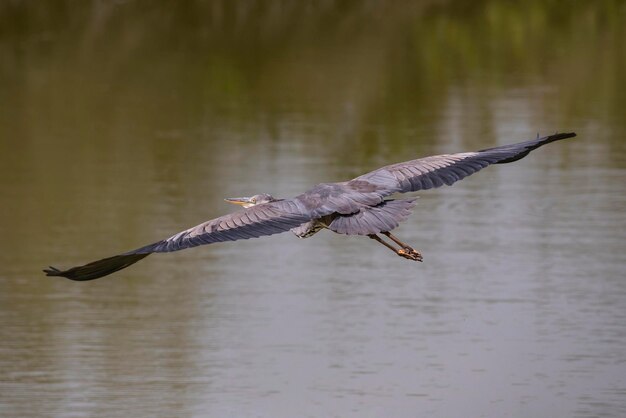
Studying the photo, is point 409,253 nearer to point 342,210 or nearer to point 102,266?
point 342,210

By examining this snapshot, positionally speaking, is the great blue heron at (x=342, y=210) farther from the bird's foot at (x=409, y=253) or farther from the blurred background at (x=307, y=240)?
the blurred background at (x=307, y=240)

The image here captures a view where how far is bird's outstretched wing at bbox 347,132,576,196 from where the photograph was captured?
9008 mm

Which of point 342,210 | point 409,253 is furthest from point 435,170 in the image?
point 342,210

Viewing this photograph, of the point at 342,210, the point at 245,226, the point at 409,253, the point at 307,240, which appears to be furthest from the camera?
the point at 307,240

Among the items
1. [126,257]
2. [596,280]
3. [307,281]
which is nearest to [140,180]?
[307,281]

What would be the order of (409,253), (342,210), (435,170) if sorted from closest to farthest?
(342,210) → (409,253) → (435,170)

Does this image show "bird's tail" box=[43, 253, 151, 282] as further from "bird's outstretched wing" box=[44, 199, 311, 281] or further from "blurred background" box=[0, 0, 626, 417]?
"blurred background" box=[0, 0, 626, 417]

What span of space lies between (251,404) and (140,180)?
7.49 m

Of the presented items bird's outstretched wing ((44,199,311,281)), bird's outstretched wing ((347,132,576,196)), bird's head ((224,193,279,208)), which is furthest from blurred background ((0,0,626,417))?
bird's outstretched wing ((44,199,311,281))

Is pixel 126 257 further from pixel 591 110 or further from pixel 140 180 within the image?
pixel 591 110

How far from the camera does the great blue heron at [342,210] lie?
8.39 metres

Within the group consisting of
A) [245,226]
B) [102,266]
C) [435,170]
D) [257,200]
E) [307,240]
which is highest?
[307,240]

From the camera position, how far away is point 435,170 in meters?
9.31

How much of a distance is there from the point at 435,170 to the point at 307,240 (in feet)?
28.4
